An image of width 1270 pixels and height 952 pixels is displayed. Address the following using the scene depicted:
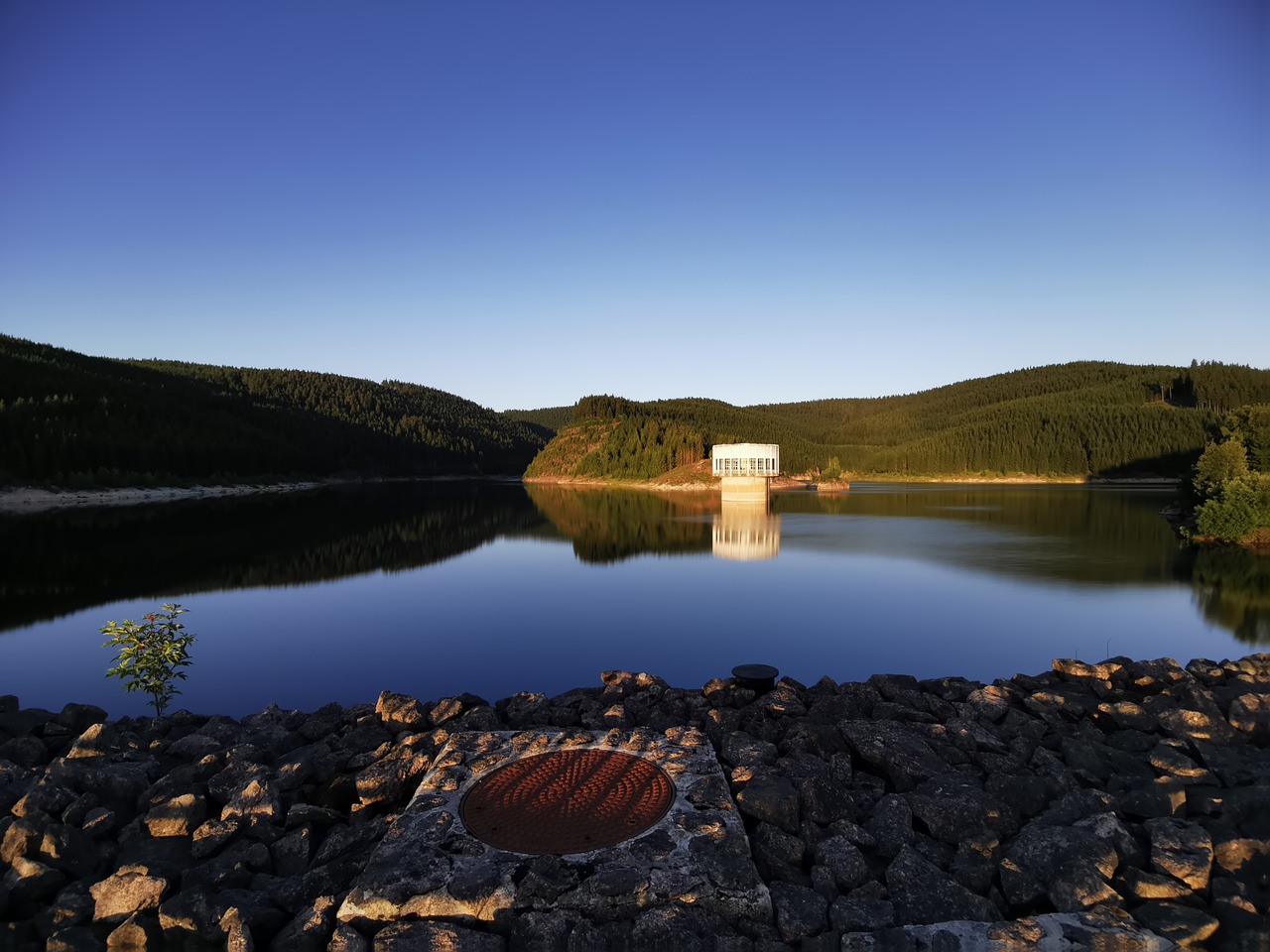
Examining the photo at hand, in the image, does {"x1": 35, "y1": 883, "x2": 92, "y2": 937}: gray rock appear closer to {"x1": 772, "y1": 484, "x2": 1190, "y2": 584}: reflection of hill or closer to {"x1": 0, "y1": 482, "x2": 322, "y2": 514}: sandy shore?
{"x1": 772, "y1": 484, "x2": 1190, "y2": 584}: reflection of hill

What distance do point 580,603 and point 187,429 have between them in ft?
326

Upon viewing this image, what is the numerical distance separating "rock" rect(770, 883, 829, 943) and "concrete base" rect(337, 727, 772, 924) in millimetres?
156

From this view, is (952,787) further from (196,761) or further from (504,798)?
(196,761)

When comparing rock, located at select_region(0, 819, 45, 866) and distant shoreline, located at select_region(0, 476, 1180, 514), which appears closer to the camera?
rock, located at select_region(0, 819, 45, 866)

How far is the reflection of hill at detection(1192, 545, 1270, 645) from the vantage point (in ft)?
70.5

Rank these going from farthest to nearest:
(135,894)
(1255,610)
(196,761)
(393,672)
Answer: (1255,610) → (393,672) → (196,761) → (135,894)

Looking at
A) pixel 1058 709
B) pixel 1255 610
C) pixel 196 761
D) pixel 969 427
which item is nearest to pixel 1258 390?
pixel 969 427

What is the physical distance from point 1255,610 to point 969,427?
16281 centimetres

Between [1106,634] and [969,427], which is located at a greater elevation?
[969,427]

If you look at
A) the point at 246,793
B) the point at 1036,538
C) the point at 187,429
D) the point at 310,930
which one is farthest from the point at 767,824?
the point at 187,429

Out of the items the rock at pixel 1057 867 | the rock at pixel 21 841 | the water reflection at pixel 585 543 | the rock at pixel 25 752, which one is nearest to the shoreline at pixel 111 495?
the water reflection at pixel 585 543

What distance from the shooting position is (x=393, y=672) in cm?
1678

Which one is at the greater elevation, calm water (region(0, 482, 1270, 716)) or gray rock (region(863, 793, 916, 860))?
gray rock (region(863, 793, 916, 860))

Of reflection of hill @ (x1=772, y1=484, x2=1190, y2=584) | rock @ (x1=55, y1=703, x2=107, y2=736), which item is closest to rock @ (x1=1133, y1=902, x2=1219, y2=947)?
rock @ (x1=55, y1=703, x2=107, y2=736)
